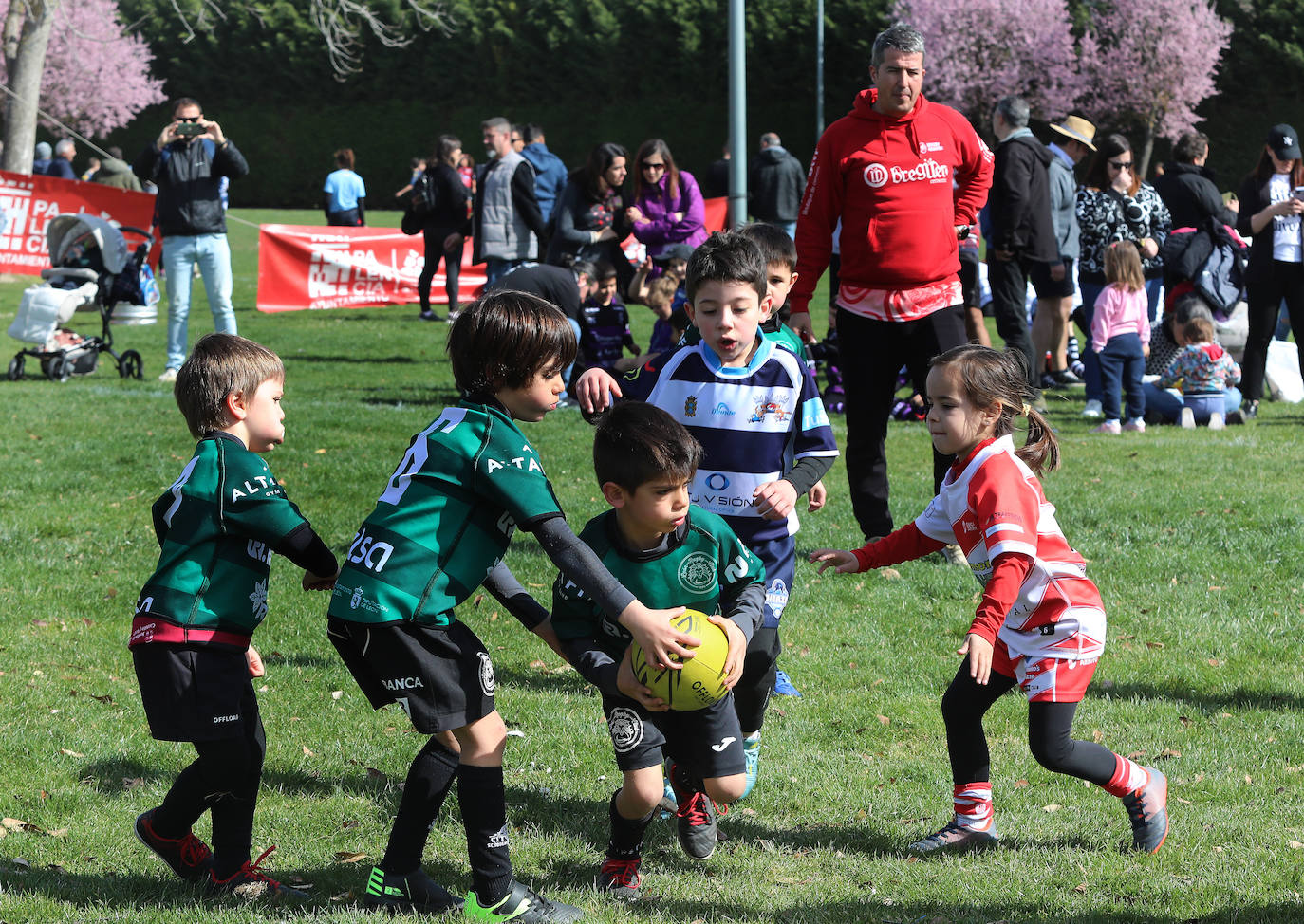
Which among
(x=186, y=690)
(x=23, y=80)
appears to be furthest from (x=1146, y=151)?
(x=186, y=690)

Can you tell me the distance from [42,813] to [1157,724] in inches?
158

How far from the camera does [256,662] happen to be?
385 centimetres

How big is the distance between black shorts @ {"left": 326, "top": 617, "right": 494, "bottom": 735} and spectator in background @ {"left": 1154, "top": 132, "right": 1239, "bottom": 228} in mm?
11724

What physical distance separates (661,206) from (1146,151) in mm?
34858

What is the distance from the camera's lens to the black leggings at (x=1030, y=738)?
13.2 feet

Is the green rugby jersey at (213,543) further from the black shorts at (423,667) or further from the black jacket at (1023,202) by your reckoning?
the black jacket at (1023,202)

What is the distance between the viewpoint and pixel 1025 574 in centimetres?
387

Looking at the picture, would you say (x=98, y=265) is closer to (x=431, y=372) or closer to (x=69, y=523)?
(x=431, y=372)

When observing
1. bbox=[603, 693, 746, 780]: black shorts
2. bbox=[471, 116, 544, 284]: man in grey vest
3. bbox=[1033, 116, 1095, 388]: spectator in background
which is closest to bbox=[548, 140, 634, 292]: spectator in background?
bbox=[471, 116, 544, 284]: man in grey vest

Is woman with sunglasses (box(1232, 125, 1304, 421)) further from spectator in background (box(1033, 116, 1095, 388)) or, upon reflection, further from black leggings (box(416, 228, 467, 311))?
black leggings (box(416, 228, 467, 311))

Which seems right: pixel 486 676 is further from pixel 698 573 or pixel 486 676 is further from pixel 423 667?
pixel 698 573

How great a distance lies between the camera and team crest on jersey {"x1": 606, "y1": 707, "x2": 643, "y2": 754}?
148 inches

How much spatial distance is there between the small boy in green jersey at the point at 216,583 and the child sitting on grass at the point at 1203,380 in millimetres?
9782

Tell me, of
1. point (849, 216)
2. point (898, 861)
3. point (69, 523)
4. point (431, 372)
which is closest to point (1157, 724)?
point (898, 861)
